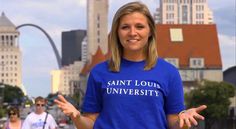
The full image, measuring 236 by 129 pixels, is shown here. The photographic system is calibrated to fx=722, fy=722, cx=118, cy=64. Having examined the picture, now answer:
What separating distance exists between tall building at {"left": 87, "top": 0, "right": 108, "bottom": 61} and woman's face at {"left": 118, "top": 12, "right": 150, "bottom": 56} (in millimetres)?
168508

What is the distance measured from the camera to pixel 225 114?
6281cm

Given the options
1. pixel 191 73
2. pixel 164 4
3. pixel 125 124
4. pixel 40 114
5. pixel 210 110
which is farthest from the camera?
pixel 164 4

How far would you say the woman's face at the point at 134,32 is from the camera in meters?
4.29

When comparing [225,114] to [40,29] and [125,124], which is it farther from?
[40,29]

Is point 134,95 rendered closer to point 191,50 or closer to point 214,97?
point 214,97

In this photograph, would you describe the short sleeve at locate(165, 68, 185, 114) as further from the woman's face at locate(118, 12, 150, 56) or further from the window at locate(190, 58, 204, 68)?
the window at locate(190, 58, 204, 68)

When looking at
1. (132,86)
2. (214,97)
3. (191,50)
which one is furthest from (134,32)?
(191,50)

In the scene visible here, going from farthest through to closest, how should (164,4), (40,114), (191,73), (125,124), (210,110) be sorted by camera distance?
(164,4), (191,73), (210,110), (40,114), (125,124)

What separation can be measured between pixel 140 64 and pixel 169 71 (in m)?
0.18

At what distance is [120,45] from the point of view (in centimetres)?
443

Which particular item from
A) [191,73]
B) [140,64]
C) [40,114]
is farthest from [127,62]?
[191,73]

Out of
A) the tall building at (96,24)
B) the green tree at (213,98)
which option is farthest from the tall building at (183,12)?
the green tree at (213,98)

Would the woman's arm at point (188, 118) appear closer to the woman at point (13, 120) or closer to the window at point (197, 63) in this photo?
the woman at point (13, 120)

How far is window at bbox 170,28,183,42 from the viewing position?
102125mm
